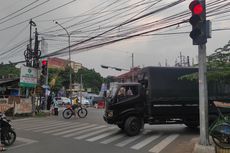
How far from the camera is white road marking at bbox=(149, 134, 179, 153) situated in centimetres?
1050

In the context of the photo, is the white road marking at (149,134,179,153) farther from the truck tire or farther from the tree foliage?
the tree foliage

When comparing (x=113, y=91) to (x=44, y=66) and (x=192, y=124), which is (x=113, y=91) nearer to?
(x=192, y=124)

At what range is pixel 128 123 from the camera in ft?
44.8

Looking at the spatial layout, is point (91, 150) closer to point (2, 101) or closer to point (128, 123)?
point (128, 123)

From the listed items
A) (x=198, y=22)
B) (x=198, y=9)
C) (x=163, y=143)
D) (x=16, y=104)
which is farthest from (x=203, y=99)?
(x=16, y=104)

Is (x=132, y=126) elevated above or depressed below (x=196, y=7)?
below

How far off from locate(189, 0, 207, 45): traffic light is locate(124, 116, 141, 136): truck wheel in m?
5.47

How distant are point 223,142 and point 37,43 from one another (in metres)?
21.4

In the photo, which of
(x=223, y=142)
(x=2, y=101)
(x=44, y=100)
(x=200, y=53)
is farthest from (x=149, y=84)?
(x=44, y=100)

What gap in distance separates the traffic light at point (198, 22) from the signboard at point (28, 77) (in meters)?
18.4

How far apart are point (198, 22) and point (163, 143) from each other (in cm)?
484

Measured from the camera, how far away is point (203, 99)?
30.5ft

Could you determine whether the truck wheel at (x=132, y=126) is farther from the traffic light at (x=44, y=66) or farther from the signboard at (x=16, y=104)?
the traffic light at (x=44, y=66)

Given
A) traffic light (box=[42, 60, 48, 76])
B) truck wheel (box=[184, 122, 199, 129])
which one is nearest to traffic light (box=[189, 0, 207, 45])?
truck wheel (box=[184, 122, 199, 129])
